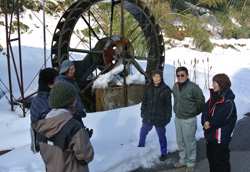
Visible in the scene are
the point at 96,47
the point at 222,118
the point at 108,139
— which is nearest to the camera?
the point at 222,118

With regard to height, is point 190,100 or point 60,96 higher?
point 60,96

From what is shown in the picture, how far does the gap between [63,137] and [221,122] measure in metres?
1.66

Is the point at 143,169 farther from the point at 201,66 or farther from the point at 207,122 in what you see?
the point at 201,66

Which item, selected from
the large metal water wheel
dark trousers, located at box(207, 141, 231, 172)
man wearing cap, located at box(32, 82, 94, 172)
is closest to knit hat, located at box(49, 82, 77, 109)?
man wearing cap, located at box(32, 82, 94, 172)

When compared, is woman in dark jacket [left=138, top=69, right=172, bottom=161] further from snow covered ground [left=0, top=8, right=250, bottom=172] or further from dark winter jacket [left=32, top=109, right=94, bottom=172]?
dark winter jacket [left=32, top=109, right=94, bottom=172]

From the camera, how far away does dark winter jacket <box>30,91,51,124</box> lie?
2109 mm

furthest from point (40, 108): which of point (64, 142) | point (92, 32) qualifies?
point (92, 32)

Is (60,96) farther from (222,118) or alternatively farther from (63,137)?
(222,118)

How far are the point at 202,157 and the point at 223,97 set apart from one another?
1.38 m

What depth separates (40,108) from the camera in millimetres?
2143

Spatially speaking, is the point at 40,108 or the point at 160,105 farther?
the point at 160,105

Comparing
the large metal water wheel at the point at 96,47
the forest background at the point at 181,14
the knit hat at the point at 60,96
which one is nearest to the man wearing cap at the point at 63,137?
the knit hat at the point at 60,96

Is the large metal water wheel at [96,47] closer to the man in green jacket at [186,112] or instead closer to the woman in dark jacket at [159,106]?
the woman in dark jacket at [159,106]

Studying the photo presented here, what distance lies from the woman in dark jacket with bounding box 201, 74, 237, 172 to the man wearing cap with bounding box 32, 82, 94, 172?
1445 mm
